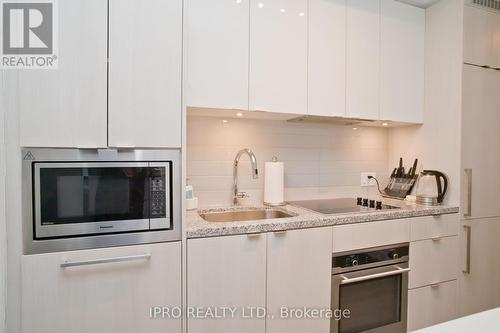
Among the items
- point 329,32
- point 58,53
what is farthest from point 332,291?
point 58,53

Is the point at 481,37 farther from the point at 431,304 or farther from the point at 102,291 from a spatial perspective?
the point at 102,291

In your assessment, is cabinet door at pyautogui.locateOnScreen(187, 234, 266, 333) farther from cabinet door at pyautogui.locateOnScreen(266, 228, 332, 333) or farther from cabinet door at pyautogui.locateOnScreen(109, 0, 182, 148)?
cabinet door at pyautogui.locateOnScreen(109, 0, 182, 148)

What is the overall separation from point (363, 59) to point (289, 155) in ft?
2.79

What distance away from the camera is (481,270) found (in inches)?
76.2

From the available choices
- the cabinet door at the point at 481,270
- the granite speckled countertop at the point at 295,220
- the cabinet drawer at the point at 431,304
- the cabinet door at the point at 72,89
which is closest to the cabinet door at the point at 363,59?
the granite speckled countertop at the point at 295,220

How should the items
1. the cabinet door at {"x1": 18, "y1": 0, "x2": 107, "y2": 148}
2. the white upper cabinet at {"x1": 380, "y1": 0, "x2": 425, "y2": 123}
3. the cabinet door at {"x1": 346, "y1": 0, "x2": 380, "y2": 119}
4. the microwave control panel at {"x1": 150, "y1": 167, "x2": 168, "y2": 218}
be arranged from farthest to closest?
the white upper cabinet at {"x1": 380, "y1": 0, "x2": 425, "y2": 123}, the cabinet door at {"x1": 346, "y1": 0, "x2": 380, "y2": 119}, the microwave control panel at {"x1": 150, "y1": 167, "x2": 168, "y2": 218}, the cabinet door at {"x1": 18, "y1": 0, "x2": 107, "y2": 148}

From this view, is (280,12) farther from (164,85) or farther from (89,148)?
(89,148)

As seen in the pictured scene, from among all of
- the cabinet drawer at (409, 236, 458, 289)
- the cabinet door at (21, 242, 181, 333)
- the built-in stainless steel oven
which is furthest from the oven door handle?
the cabinet door at (21, 242, 181, 333)

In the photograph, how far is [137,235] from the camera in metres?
1.16

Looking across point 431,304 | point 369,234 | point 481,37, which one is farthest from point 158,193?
point 481,37

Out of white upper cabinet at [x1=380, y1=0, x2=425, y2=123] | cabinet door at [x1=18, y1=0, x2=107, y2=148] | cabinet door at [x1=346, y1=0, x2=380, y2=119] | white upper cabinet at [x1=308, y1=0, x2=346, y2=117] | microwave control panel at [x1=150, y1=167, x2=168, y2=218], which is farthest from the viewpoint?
white upper cabinet at [x1=380, y1=0, x2=425, y2=123]

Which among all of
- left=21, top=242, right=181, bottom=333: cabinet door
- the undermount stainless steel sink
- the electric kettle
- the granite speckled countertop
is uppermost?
the electric kettle

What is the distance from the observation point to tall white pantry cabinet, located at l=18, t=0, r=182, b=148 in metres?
1.04

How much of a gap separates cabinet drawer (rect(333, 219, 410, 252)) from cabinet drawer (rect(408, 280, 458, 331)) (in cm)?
Result: 40
